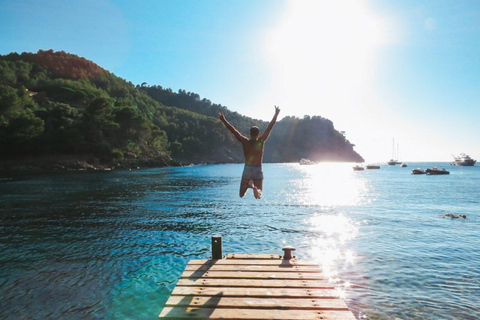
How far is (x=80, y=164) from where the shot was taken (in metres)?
90.2

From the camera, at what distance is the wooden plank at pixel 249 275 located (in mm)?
8812

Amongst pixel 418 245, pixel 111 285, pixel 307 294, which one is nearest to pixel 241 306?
pixel 307 294

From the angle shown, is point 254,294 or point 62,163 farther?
point 62,163

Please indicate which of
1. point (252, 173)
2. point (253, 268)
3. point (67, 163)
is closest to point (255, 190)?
point (252, 173)

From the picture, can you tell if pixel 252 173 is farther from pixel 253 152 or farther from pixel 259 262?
pixel 259 262

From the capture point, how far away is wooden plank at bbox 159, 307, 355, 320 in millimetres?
6512

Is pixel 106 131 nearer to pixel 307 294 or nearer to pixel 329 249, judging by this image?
pixel 329 249

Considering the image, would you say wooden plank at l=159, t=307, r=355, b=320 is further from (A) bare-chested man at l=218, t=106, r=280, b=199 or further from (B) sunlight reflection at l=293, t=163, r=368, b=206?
(B) sunlight reflection at l=293, t=163, r=368, b=206

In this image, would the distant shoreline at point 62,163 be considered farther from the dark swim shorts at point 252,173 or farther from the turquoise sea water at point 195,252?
the dark swim shorts at point 252,173

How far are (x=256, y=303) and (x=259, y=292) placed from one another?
2.00ft

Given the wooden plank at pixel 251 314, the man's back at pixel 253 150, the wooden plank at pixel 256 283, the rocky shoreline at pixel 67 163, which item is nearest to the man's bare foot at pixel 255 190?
the man's back at pixel 253 150

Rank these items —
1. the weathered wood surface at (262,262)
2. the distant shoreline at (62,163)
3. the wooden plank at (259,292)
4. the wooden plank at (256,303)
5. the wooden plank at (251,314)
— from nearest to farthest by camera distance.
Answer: the wooden plank at (251,314) → the wooden plank at (256,303) → the wooden plank at (259,292) → the weathered wood surface at (262,262) → the distant shoreline at (62,163)

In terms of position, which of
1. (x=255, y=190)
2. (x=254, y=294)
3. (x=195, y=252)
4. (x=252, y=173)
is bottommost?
(x=195, y=252)

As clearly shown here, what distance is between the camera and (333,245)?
731 inches
